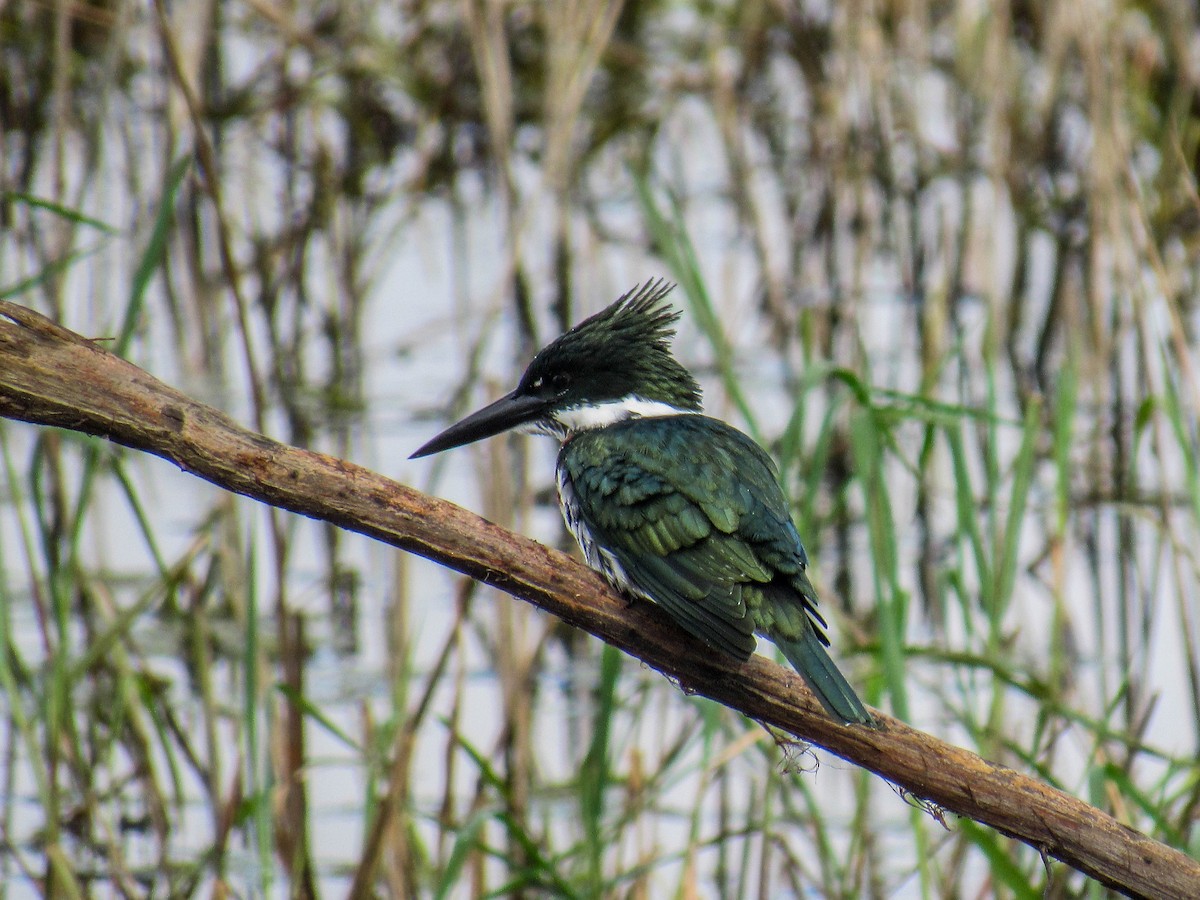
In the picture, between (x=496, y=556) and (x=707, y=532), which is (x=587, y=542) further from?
(x=496, y=556)

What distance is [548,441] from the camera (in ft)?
17.8

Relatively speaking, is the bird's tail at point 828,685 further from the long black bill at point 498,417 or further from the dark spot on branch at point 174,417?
the long black bill at point 498,417

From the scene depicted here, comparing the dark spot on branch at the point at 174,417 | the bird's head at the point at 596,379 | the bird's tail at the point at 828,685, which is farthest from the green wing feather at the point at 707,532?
the dark spot on branch at the point at 174,417

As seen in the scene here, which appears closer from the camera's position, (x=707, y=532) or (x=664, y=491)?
(x=707, y=532)

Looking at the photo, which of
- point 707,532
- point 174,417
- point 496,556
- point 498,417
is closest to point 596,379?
point 498,417

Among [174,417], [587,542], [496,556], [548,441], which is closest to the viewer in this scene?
[174,417]

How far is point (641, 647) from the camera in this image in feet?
7.89

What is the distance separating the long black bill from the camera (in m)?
3.25

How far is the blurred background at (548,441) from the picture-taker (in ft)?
11.0

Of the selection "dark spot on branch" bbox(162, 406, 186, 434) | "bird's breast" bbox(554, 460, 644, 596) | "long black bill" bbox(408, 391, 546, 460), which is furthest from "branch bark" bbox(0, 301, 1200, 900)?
"long black bill" bbox(408, 391, 546, 460)

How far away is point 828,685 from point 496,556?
0.53m

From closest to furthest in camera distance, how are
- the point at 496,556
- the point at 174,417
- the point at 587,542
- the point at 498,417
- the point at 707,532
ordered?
1. the point at 174,417
2. the point at 496,556
3. the point at 707,532
4. the point at 587,542
5. the point at 498,417

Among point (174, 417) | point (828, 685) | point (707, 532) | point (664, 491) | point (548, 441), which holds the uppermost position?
point (548, 441)

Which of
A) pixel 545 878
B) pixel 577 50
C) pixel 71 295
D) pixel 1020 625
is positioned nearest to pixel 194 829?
pixel 545 878
